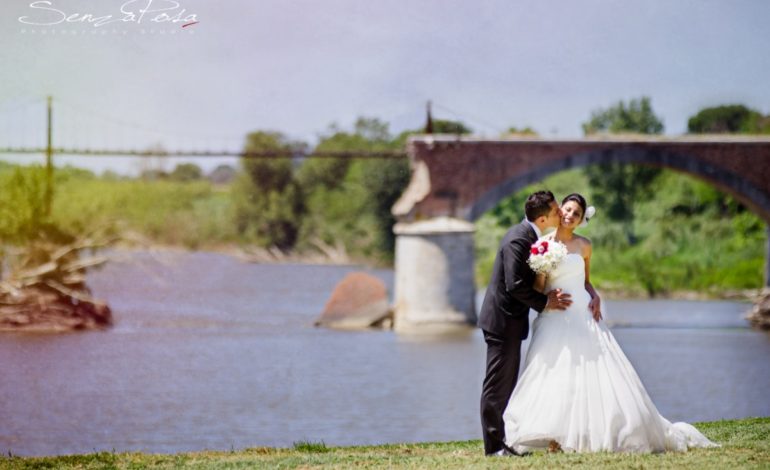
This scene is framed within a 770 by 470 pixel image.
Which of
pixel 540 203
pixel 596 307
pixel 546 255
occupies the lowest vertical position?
pixel 596 307

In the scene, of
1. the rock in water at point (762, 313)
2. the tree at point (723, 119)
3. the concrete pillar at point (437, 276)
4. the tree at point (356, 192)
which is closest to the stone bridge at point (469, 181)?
the concrete pillar at point (437, 276)

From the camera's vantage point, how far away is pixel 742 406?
1922 centimetres

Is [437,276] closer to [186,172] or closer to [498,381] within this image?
[498,381]

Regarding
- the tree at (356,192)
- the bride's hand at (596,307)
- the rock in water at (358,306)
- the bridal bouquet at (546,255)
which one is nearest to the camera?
the bridal bouquet at (546,255)

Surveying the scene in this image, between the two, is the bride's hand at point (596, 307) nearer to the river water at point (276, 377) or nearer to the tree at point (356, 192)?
the river water at point (276, 377)

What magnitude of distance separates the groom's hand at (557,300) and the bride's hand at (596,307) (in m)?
0.13

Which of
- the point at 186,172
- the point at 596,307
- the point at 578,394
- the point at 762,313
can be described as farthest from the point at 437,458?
the point at 186,172

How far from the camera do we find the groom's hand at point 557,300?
774 centimetres

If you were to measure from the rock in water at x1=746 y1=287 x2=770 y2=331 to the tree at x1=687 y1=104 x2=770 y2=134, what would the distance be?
1599cm

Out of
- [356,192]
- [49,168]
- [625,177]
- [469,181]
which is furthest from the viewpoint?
[356,192]

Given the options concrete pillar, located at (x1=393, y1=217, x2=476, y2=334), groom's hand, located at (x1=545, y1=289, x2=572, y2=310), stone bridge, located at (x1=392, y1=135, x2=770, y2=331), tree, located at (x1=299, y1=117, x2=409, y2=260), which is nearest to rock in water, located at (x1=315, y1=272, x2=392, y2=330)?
stone bridge, located at (x1=392, y1=135, x2=770, y2=331)

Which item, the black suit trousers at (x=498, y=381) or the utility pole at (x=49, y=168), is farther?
the utility pole at (x=49, y=168)

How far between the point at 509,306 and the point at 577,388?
603 millimetres

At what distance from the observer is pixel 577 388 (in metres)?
7.65
